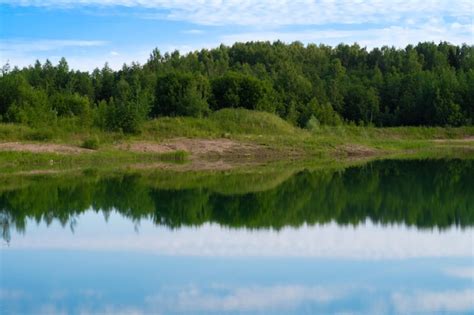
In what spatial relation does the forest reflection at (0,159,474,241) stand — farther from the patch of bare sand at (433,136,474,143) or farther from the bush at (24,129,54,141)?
the patch of bare sand at (433,136,474,143)

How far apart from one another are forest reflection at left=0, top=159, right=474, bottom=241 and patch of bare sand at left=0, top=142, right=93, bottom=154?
4.84 meters

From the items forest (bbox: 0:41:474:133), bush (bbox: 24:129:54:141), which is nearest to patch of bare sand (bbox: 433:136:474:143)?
forest (bbox: 0:41:474:133)

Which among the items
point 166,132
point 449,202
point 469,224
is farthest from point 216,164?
point 469,224

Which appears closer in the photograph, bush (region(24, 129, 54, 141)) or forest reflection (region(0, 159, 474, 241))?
forest reflection (region(0, 159, 474, 241))

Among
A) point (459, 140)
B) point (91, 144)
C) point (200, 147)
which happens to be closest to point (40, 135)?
point (91, 144)

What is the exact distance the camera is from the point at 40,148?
31.6 metres

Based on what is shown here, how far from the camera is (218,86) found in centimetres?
5425

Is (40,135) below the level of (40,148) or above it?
above

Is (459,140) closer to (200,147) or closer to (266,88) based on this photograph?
(266,88)

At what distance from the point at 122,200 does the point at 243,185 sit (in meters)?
5.50

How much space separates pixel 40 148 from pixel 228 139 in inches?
435

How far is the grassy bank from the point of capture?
31109mm

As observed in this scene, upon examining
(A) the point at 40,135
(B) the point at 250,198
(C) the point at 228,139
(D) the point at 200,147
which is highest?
(A) the point at 40,135

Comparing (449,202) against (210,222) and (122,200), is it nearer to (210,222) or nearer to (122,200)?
(210,222)
